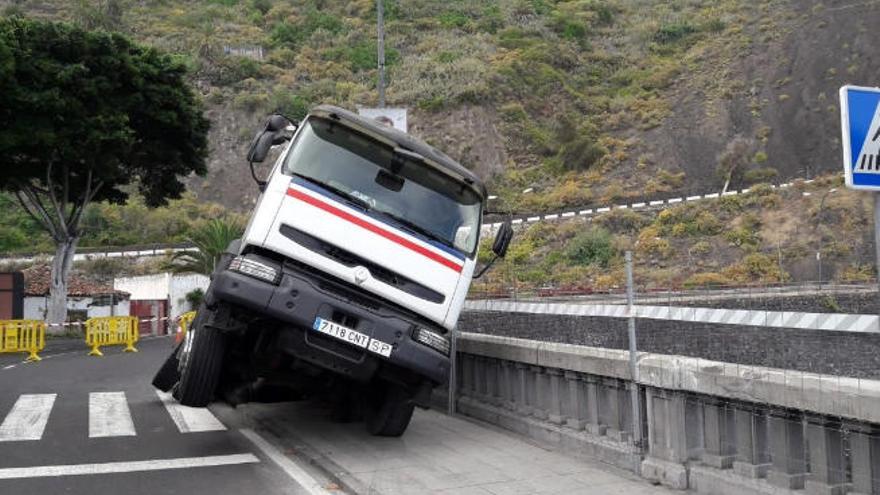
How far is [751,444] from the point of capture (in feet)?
18.9

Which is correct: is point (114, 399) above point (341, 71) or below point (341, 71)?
below

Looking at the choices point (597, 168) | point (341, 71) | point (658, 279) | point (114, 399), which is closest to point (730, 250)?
point (658, 279)

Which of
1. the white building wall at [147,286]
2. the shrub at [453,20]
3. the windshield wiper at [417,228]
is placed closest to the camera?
the windshield wiper at [417,228]

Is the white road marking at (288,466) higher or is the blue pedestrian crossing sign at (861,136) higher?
the blue pedestrian crossing sign at (861,136)

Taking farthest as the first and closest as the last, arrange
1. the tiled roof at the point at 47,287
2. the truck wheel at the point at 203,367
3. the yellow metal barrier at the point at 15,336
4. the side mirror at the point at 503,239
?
the tiled roof at the point at 47,287
the yellow metal barrier at the point at 15,336
the side mirror at the point at 503,239
the truck wheel at the point at 203,367

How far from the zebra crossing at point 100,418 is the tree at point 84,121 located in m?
14.6

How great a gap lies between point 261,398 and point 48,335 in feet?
69.0

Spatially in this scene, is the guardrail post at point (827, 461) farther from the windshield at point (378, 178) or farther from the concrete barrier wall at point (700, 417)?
the windshield at point (378, 178)

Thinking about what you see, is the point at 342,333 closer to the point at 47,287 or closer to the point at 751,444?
the point at 751,444

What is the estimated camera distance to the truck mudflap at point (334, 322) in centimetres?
730

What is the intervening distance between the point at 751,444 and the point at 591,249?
44103 mm

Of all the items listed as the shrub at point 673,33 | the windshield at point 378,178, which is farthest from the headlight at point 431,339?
the shrub at point 673,33

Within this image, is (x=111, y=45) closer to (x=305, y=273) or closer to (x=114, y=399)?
(x=114, y=399)

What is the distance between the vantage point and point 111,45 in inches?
1062
